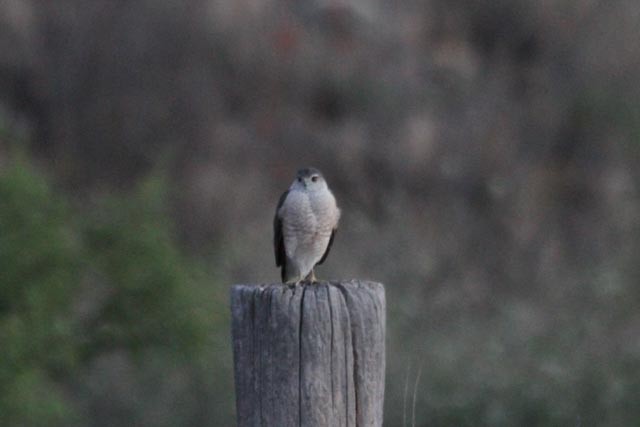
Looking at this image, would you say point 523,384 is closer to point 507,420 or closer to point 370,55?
point 507,420

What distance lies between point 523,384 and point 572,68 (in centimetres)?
1034

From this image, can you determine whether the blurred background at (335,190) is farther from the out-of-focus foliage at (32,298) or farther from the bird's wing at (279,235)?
the bird's wing at (279,235)

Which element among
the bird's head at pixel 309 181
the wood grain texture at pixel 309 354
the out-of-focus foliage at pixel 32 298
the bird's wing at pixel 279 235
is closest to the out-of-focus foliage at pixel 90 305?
the out-of-focus foliage at pixel 32 298

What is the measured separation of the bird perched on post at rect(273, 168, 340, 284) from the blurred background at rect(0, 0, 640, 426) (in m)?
2.28

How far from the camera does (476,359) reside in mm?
8375

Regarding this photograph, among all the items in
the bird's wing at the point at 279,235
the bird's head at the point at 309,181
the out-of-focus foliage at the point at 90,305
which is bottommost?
the out-of-focus foliage at the point at 90,305

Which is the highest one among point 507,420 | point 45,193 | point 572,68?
point 572,68

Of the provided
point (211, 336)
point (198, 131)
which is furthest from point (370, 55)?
point (211, 336)

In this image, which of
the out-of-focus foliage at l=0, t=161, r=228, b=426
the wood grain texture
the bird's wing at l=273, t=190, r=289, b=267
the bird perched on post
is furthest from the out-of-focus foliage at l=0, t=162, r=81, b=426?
the wood grain texture

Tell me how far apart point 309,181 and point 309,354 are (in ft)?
7.82

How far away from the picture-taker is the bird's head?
5586 millimetres

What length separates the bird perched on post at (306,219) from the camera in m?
5.59

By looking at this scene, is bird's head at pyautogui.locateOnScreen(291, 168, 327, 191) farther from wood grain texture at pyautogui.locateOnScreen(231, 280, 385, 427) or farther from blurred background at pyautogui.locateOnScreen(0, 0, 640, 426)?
blurred background at pyautogui.locateOnScreen(0, 0, 640, 426)

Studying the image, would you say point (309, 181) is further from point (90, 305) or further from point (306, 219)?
point (90, 305)
